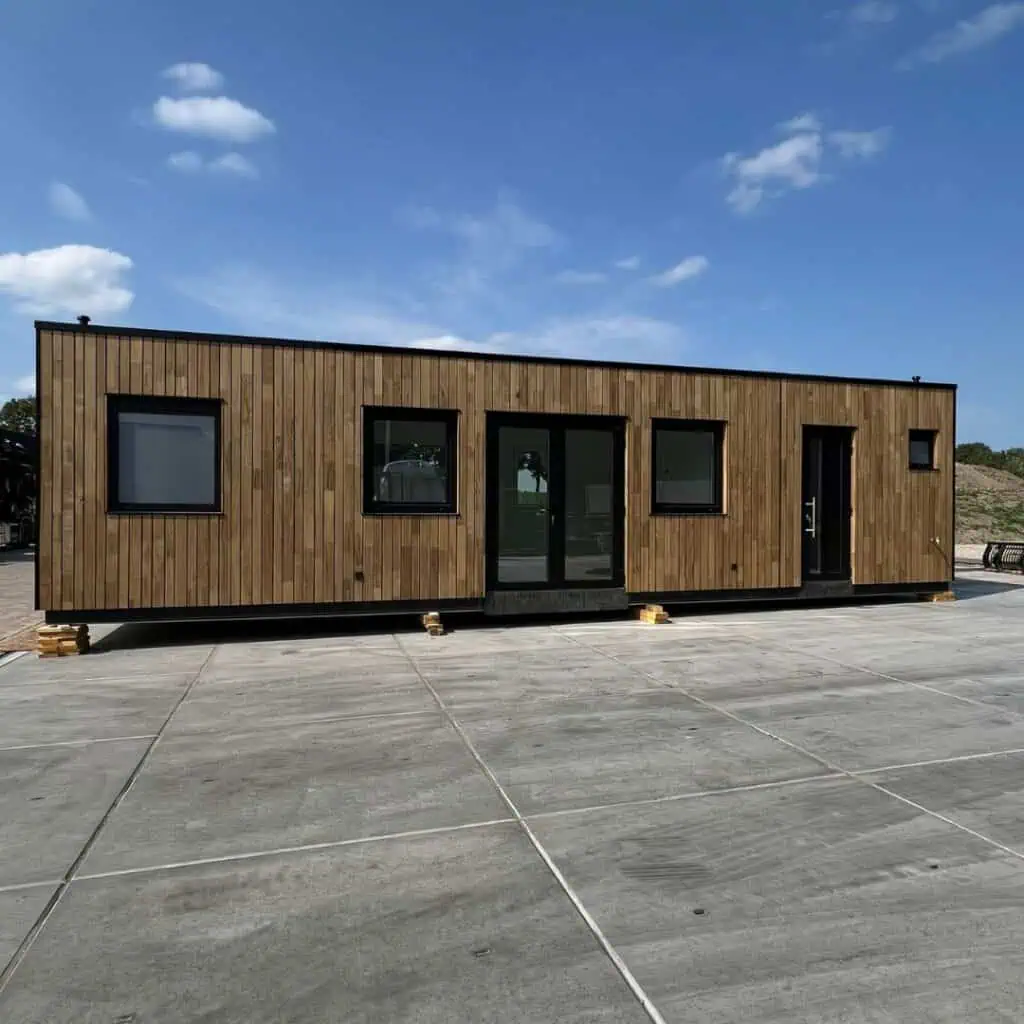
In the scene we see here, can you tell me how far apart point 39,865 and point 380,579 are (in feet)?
18.4

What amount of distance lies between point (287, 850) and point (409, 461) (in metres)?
6.03

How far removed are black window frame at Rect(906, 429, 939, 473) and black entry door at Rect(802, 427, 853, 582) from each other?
1.05 meters

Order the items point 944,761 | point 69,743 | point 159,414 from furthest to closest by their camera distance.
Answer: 1. point 159,414
2. point 69,743
3. point 944,761

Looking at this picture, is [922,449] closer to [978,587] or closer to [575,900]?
[978,587]

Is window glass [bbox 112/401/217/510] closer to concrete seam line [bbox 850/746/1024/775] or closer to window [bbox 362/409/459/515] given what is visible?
window [bbox 362/409/459/515]

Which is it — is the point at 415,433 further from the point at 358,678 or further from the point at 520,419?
the point at 358,678

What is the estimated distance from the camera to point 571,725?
4.78m

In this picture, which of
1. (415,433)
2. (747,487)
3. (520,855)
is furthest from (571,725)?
(747,487)

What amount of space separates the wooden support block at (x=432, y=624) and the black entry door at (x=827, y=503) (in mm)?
A: 5292

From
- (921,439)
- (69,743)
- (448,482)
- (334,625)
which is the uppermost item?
(921,439)

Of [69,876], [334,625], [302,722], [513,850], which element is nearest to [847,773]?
[513,850]

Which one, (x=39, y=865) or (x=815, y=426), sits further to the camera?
(x=815, y=426)

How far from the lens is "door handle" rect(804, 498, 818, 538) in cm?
1041

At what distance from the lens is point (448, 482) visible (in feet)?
29.0
